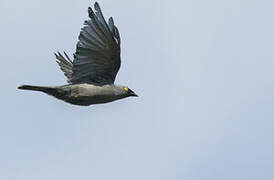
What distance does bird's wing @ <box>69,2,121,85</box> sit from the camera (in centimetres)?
2044

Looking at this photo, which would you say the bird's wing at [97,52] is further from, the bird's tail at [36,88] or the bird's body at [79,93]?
the bird's tail at [36,88]

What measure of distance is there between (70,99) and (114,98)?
3.85ft

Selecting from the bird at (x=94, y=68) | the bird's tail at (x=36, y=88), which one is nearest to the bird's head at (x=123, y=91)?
the bird at (x=94, y=68)

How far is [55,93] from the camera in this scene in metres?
21.0

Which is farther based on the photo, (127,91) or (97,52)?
(127,91)

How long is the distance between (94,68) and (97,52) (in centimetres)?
50

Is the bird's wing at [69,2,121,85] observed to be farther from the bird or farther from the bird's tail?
the bird's tail

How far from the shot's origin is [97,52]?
2106 cm

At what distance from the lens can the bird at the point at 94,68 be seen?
2056cm

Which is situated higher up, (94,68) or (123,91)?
(94,68)

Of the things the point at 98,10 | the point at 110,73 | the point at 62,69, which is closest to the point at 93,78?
the point at 110,73

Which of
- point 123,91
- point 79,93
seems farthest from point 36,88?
point 123,91

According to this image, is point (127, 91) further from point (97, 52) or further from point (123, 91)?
point (97, 52)

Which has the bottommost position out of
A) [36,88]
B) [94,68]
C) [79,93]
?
[79,93]
